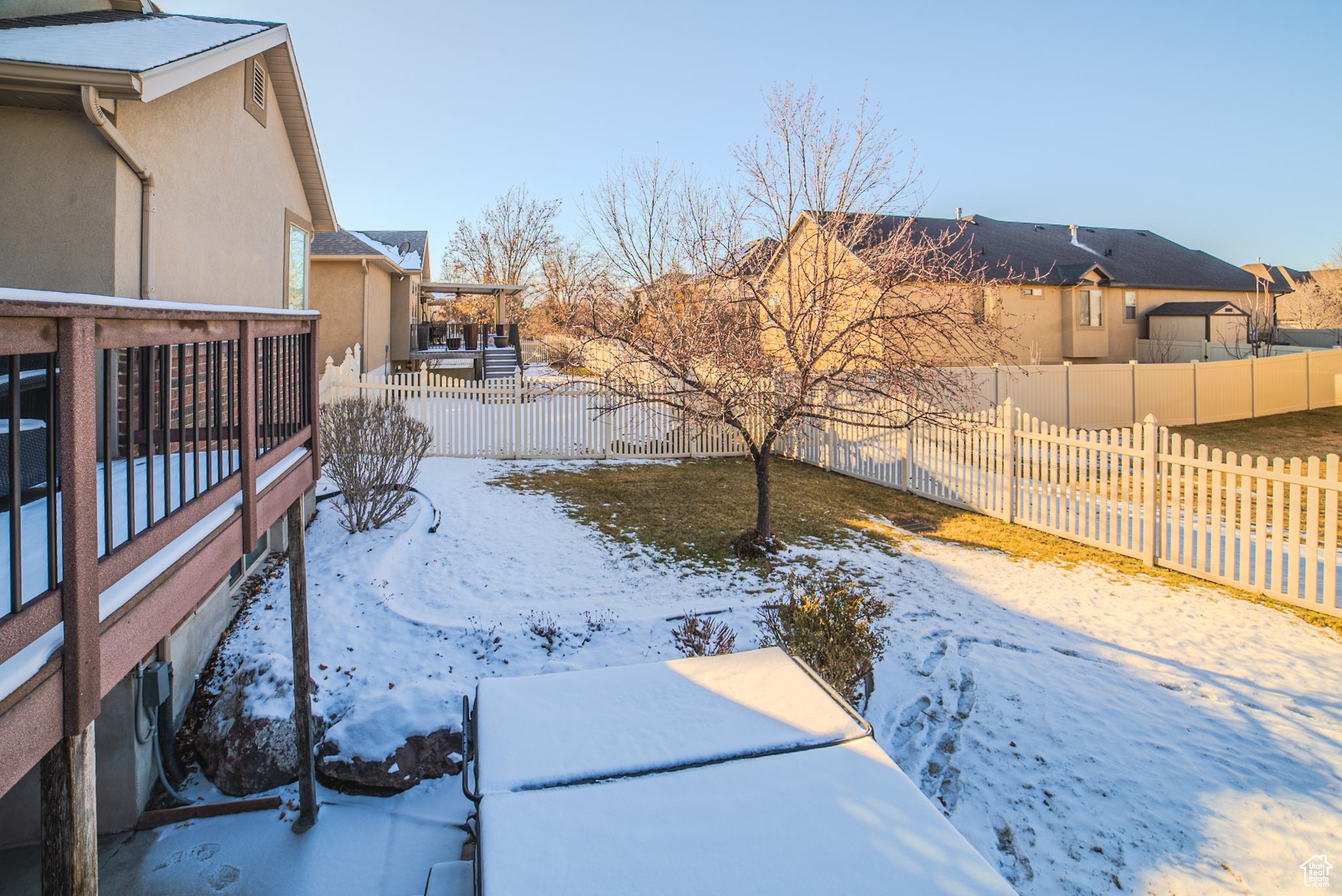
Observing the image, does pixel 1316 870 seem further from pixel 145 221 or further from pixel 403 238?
pixel 403 238

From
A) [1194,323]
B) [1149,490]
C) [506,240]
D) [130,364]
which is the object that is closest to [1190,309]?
[1194,323]

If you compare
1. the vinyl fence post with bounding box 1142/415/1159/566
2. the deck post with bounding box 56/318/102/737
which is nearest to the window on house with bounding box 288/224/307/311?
the deck post with bounding box 56/318/102/737

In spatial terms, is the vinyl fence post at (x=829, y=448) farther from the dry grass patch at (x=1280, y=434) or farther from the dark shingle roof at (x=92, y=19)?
the dark shingle roof at (x=92, y=19)

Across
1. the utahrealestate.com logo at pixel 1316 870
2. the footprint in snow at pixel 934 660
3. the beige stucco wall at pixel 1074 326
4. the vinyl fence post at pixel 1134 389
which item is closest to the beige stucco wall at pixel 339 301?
the footprint in snow at pixel 934 660

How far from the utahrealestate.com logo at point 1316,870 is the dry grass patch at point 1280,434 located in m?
13.9

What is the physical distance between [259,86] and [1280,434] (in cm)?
2182

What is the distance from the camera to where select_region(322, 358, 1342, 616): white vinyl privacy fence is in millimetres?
6883

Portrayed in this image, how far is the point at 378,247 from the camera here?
67.2 ft

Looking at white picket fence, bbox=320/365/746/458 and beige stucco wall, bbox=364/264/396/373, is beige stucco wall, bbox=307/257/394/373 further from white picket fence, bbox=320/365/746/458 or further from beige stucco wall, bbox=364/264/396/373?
white picket fence, bbox=320/365/746/458

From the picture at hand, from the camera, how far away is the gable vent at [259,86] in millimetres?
7879

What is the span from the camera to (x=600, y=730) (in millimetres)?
2957

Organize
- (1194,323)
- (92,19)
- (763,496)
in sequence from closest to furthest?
1. (92,19)
2. (763,496)
3. (1194,323)

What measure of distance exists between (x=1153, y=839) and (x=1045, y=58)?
16251 millimetres

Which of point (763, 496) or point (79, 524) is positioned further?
point (763, 496)
